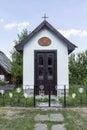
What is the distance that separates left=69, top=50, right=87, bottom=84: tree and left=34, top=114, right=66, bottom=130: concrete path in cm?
1825

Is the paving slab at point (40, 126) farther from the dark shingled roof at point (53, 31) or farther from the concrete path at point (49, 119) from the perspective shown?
the dark shingled roof at point (53, 31)

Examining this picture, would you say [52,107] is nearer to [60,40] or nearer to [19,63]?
[60,40]

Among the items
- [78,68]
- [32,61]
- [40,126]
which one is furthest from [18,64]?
[40,126]

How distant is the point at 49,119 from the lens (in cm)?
1012

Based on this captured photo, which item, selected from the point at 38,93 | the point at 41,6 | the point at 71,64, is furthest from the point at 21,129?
the point at 71,64

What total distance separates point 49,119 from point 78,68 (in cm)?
1933

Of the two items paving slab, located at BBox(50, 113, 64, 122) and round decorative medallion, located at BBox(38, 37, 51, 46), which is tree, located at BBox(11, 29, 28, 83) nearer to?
round decorative medallion, located at BBox(38, 37, 51, 46)

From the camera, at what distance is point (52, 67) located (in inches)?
684

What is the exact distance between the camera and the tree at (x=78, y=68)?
2906 cm

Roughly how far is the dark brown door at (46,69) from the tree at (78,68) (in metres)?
11.7

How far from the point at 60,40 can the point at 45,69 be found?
1.94 meters

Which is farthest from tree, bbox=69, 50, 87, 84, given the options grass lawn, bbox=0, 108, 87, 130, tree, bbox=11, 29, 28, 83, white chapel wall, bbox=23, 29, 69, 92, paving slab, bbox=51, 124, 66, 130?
paving slab, bbox=51, 124, 66, 130

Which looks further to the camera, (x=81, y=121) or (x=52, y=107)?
(x=52, y=107)

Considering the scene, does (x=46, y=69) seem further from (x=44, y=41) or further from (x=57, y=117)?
(x=57, y=117)
